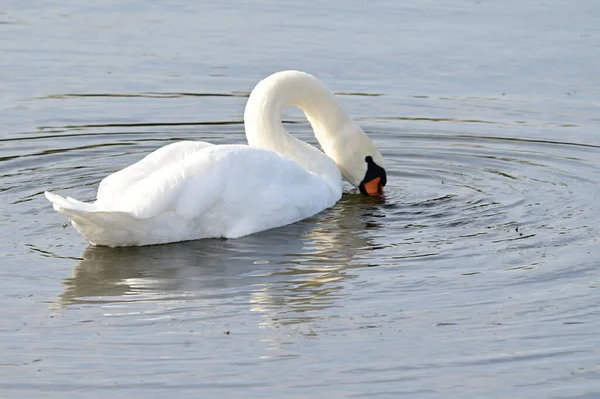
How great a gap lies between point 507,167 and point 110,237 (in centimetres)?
408

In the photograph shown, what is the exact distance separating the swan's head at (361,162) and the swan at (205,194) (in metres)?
0.11

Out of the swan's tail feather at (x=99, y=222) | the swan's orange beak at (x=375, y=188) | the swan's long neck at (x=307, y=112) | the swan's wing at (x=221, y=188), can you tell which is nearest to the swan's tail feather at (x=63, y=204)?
the swan's tail feather at (x=99, y=222)

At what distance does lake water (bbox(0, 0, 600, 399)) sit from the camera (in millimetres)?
7086

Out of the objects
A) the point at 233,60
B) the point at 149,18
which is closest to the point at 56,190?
the point at 233,60

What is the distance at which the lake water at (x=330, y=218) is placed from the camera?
709cm

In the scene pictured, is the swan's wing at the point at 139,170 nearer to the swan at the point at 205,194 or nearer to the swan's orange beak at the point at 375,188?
the swan at the point at 205,194

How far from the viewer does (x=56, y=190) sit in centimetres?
1120

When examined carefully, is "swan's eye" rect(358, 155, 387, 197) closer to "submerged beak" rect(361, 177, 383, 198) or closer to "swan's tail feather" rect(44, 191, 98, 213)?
"submerged beak" rect(361, 177, 383, 198)

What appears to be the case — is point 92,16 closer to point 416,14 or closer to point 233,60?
point 233,60

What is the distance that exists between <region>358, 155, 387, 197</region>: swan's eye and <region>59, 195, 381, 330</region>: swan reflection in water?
3.12 ft

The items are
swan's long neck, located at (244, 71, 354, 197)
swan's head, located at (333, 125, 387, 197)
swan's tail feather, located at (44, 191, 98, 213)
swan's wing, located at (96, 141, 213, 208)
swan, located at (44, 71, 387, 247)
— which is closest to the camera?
swan's tail feather, located at (44, 191, 98, 213)

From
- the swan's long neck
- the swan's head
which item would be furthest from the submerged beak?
the swan's long neck

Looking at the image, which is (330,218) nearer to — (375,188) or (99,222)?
(375,188)

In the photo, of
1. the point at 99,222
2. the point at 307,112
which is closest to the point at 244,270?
the point at 99,222
